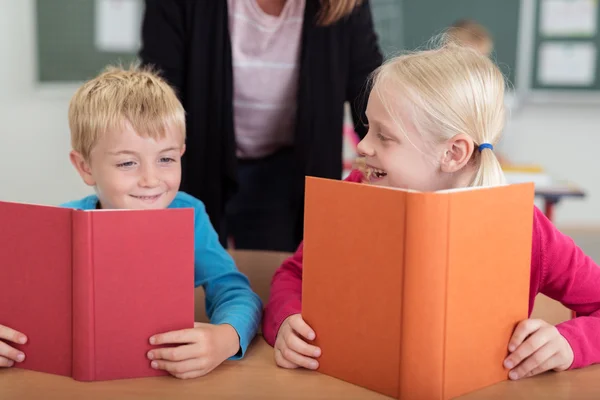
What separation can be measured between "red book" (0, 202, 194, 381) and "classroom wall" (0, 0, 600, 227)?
127 inches

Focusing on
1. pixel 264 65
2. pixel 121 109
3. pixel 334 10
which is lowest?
pixel 121 109

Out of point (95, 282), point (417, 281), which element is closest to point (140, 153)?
point (95, 282)

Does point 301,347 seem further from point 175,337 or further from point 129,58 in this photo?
point 129,58

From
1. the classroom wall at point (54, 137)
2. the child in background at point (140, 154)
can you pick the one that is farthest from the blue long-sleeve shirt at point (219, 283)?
the classroom wall at point (54, 137)

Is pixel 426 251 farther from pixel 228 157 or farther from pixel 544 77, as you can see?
pixel 544 77

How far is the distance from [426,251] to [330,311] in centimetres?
18

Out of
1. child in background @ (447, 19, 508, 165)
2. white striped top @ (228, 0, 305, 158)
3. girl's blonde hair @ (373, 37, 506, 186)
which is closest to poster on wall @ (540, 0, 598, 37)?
child in background @ (447, 19, 508, 165)

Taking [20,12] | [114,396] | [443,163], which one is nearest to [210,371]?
[114,396]

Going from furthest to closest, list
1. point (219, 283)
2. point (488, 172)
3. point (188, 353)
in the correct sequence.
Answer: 1. point (219, 283)
2. point (488, 172)
3. point (188, 353)

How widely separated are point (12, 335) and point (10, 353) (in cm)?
2

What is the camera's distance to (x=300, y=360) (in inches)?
38.4

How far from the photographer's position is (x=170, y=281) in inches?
36.5

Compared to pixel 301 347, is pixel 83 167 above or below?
above

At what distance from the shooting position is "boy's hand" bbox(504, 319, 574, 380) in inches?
36.7
